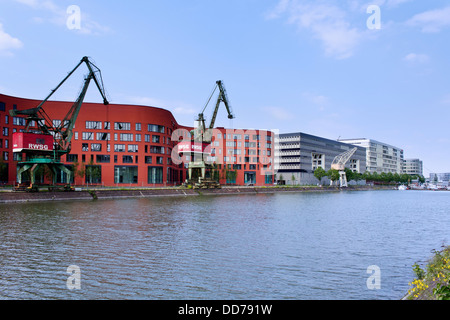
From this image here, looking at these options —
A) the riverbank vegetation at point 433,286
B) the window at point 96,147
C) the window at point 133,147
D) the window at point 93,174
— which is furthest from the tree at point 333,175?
the riverbank vegetation at point 433,286

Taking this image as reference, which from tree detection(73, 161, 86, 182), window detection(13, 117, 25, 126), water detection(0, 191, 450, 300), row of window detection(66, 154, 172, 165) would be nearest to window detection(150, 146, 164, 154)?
row of window detection(66, 154, 172, 165)

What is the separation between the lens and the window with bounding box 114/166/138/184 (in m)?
110

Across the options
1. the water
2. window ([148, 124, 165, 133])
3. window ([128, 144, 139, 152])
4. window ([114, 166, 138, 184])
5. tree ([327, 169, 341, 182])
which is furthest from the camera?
tree ([327, 169, 341, 182])

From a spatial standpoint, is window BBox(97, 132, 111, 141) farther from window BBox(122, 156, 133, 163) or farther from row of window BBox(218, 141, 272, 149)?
row of window BBox(218, 141, 272, 149)

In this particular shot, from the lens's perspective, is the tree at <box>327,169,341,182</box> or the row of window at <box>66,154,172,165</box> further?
the tree at <box>327,169,341,182</box>

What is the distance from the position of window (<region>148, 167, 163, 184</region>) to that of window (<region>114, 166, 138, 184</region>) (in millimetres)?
4526

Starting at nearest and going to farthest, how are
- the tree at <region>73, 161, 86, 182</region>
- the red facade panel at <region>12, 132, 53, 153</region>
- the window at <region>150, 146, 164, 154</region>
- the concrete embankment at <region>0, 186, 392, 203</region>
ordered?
the concrete embankment at <region>0, 186, 392, 203</region> < the red facade panel at <region>12, 132, 53, 153</region> < the tree at <region>73, 161, 86, 182</region> < the window at <region>150, 146, 164, 154</region>

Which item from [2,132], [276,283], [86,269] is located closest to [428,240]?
[276,283]

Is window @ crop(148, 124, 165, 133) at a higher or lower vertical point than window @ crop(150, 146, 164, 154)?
higher

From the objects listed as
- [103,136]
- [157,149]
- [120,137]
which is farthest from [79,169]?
[157,149]

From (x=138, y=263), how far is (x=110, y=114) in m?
97.6

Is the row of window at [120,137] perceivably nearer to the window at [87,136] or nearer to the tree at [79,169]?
the window at [87,136]
